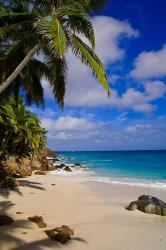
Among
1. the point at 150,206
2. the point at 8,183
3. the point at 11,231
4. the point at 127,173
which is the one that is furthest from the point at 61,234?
the point at 127,173

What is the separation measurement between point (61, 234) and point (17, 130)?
6.59 meters

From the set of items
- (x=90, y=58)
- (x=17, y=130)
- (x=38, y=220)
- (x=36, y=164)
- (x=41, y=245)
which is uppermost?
(x=90, y=58)

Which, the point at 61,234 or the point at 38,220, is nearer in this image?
the point at 61,234

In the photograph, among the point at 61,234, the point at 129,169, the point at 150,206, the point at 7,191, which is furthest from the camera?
the point at 129,169

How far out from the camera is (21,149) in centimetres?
1662

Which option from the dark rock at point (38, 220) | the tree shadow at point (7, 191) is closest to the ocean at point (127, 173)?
the tree shadow at point (7, 191)

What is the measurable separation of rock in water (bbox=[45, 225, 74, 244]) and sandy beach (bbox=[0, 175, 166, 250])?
0.50 feet

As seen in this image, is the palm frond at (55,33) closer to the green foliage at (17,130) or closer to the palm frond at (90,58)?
the palm frond at (90,58)

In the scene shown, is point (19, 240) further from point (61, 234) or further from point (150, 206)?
point (150, 206)

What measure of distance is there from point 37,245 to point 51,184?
478 inches

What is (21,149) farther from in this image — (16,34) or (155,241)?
(155,241)

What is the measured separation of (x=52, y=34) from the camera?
983cm

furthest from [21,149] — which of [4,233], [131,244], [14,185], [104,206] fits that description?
[131,244]

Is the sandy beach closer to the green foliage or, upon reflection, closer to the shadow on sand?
the shadow on sand
